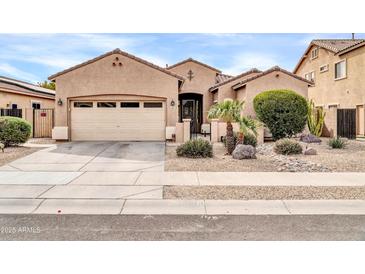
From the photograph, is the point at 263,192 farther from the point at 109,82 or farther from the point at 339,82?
the point at 339,82

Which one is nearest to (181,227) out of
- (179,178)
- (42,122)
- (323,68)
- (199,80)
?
(179,178)

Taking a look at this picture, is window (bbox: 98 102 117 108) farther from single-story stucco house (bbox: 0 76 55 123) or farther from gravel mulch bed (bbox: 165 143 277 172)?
gravel mulch bed (bbox: 165 143 277 172)

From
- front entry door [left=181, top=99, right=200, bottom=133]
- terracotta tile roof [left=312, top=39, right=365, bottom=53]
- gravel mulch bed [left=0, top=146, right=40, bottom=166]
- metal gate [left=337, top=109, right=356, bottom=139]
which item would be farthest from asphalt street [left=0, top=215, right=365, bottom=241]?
terracotta tile roof [left=312, top=39, right=365, bottom=53]

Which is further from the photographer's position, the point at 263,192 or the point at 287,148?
the point at 287,148

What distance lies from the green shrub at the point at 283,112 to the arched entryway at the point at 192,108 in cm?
839

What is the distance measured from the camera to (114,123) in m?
18.1

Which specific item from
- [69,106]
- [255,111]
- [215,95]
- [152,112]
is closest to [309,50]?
[215,95]

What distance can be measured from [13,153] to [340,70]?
23.1m

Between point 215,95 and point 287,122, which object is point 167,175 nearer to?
point 287,122

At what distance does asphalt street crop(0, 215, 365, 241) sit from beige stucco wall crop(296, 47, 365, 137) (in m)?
16.4

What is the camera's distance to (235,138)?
1466 centimetres

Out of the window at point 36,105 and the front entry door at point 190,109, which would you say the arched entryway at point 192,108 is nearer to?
the front entry door at point 190,109

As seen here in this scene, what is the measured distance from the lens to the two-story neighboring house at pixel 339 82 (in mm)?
21109

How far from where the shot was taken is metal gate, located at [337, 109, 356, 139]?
2103cm
